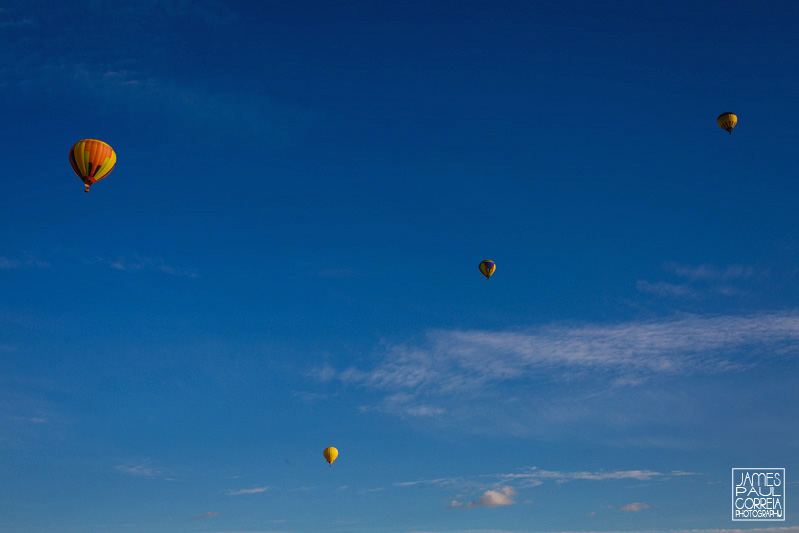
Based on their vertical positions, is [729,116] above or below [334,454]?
above

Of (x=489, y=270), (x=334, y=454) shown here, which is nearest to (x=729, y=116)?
(x=489, y=270)

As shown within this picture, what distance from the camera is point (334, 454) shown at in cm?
13312

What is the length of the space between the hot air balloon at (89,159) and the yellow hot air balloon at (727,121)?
306ft

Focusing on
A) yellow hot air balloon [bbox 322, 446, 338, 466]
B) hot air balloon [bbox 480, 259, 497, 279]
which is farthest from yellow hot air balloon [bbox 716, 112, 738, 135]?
yellow hot air balloon [bbox 322, 446, 338, 466]

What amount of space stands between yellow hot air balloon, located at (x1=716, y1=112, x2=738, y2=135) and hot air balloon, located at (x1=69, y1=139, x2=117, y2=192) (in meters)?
93.2

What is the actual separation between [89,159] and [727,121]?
9558 centimetres

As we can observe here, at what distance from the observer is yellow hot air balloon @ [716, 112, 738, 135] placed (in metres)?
116

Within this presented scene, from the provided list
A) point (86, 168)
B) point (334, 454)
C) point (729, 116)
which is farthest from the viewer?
point (334, 454)

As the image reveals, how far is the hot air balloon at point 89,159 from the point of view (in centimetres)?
9000

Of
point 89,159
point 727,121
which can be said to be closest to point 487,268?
point 727,121

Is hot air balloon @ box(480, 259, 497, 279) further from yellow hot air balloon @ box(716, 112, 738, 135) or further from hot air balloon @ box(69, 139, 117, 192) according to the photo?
hot air balloon @ box(69, 139, 117, 192)

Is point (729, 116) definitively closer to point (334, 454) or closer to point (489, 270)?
point (489, 270)

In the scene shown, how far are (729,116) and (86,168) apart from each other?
9656 centimetres

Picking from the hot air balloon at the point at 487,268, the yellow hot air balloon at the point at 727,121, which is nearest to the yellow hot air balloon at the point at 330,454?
the hot air balloon at the point at 487,268
